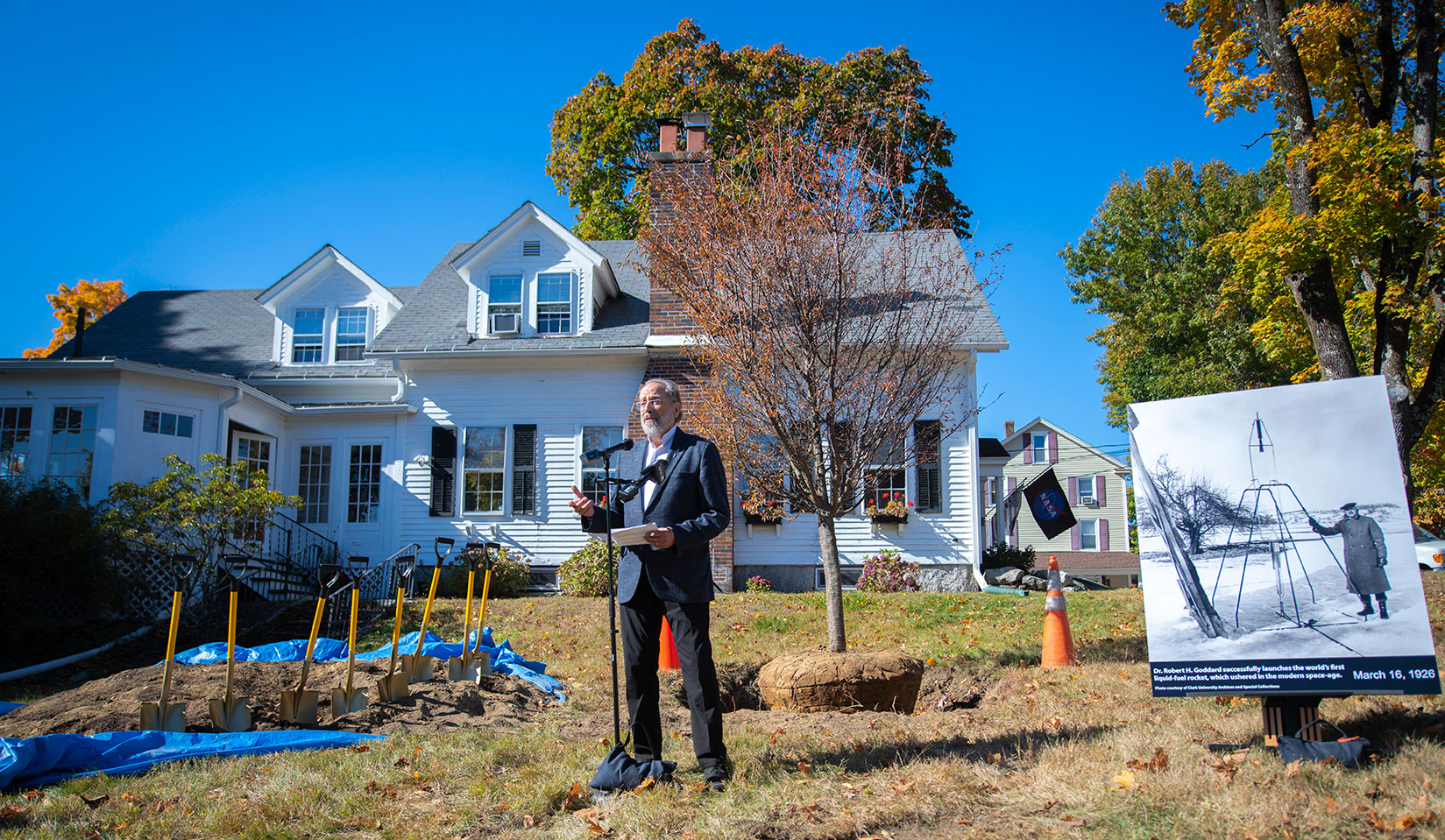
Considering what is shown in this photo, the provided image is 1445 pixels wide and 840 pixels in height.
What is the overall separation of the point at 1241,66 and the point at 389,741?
10.1 metres

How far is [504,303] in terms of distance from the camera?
613 inches

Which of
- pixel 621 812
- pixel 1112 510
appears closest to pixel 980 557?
pixel 621 812

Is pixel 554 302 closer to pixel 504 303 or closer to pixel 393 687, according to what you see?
pixel 504 303

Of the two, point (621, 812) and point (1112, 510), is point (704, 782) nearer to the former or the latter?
point (621, 812)

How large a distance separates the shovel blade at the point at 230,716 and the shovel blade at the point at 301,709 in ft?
0.69

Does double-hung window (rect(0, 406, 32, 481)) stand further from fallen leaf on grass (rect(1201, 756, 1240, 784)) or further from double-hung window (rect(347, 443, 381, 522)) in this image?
fallen leaf on grass (rect(1201, 756, 1240, 784))

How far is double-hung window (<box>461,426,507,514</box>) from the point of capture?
15.2m

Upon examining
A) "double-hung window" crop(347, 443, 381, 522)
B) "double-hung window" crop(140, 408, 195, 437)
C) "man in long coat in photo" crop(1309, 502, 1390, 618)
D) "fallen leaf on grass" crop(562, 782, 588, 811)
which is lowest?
"fallen leaf on grass" crop(562, 782, 588, 811)

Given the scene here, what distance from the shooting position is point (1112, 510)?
36.7 meters

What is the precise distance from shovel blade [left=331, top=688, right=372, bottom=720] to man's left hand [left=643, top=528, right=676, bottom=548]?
3.12 m

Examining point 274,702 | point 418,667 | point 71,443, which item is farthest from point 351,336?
point 274,702

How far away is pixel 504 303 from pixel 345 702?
1065 cm

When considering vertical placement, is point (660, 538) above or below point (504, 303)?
below

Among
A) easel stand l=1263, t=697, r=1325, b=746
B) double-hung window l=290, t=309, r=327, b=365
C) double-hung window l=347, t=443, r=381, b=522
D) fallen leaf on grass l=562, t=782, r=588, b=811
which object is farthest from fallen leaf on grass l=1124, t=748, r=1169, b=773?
double-hung window l=290, t=309, r=327, b=365
